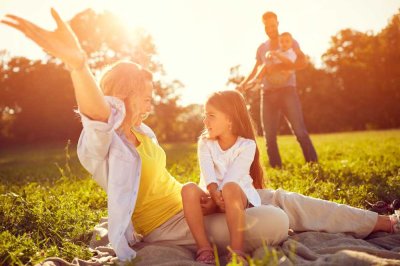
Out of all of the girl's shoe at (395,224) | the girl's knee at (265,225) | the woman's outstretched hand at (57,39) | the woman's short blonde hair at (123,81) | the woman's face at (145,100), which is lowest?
the girl's shoe at (395,224)

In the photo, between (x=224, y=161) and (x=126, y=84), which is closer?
(x=126, y=84)

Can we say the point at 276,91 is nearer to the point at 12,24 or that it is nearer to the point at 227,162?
the point at 227,162

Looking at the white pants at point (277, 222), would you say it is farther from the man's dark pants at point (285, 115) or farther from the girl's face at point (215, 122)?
the man's dark pants at point (285, 115)

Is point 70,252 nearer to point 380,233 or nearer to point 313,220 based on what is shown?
point 313,220

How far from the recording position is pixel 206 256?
275 cm

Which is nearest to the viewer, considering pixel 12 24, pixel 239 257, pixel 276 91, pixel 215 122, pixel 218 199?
pixel 12 24

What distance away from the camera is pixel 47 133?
3316 centimetres

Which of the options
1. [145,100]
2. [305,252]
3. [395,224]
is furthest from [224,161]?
[395,224]

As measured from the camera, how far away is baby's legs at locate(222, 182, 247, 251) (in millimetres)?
2719

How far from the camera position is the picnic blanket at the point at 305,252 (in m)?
2.38

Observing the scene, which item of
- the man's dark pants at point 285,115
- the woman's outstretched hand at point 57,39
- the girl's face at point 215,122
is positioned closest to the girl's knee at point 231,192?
the girl's face at point 215,122

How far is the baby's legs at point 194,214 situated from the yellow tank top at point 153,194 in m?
0.28

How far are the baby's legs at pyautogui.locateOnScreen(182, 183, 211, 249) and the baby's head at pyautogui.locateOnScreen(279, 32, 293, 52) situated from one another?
196 inches

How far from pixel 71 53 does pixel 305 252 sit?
1.89m
